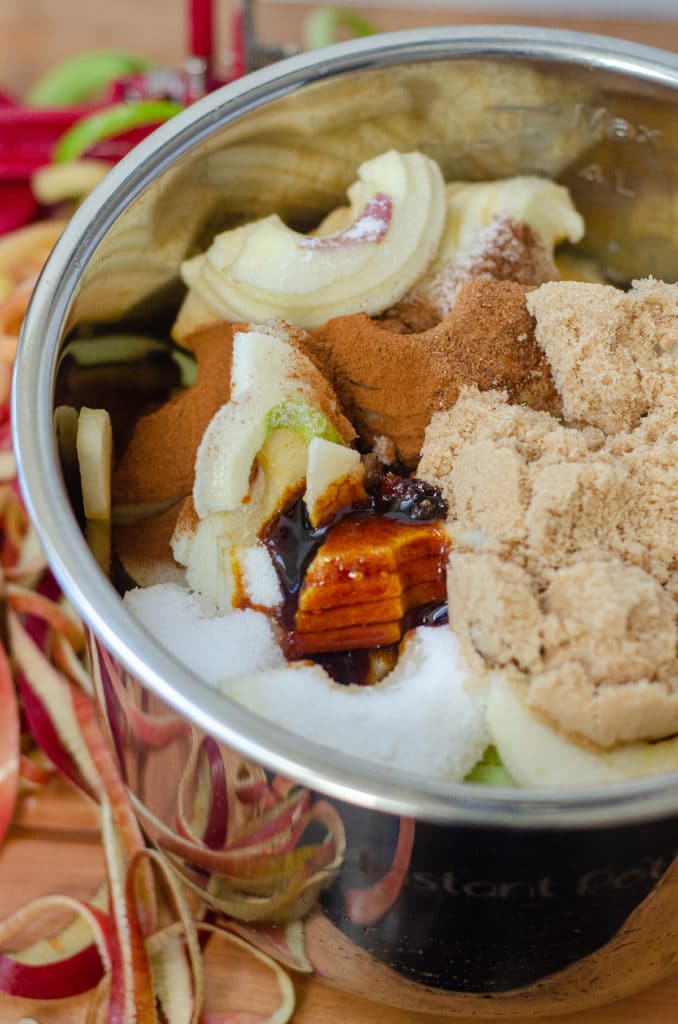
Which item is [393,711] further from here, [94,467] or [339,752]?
[94,467]

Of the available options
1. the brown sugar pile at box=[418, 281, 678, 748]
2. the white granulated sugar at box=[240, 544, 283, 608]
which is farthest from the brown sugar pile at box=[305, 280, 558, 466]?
the white granulated sugar at box=[240, 544, 283, 608]

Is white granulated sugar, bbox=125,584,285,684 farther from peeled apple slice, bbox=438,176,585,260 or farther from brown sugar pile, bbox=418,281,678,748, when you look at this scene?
peeled apple slice, bbox=438,176,585,260

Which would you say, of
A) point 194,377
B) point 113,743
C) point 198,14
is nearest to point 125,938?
point 113,743

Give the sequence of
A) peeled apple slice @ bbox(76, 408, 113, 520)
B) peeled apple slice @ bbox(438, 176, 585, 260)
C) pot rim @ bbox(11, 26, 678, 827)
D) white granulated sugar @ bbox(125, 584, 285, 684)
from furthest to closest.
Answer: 1. peeled apple slice @ bbox(438, 176, 585, 260)
2. peeled apple slice @ bbox(76, 408, 113, 520)
3. white granulated sugar @ bbox(125, 584, 285, 684)
4. pot rim @ bbox(11, 26, 678, 827)

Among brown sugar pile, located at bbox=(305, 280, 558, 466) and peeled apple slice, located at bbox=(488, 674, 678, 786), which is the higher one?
brown sugar pile, located at bbox=(305, 280, 558, 466)

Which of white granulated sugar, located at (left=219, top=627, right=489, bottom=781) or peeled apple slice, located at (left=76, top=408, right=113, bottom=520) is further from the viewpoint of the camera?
peeled apple slice, located at (left=76, top=408, right=113, bottom=520)

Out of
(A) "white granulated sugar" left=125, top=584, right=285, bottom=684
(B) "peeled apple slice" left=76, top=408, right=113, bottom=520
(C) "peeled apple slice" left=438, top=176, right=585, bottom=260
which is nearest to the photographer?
Answer: (A) "white granulated sugar" left=125, top=584, right=285, bottom=684

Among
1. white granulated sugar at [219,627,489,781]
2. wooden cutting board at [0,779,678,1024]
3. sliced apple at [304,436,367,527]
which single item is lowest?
wooden cutting board at [0,779,678,1024]
